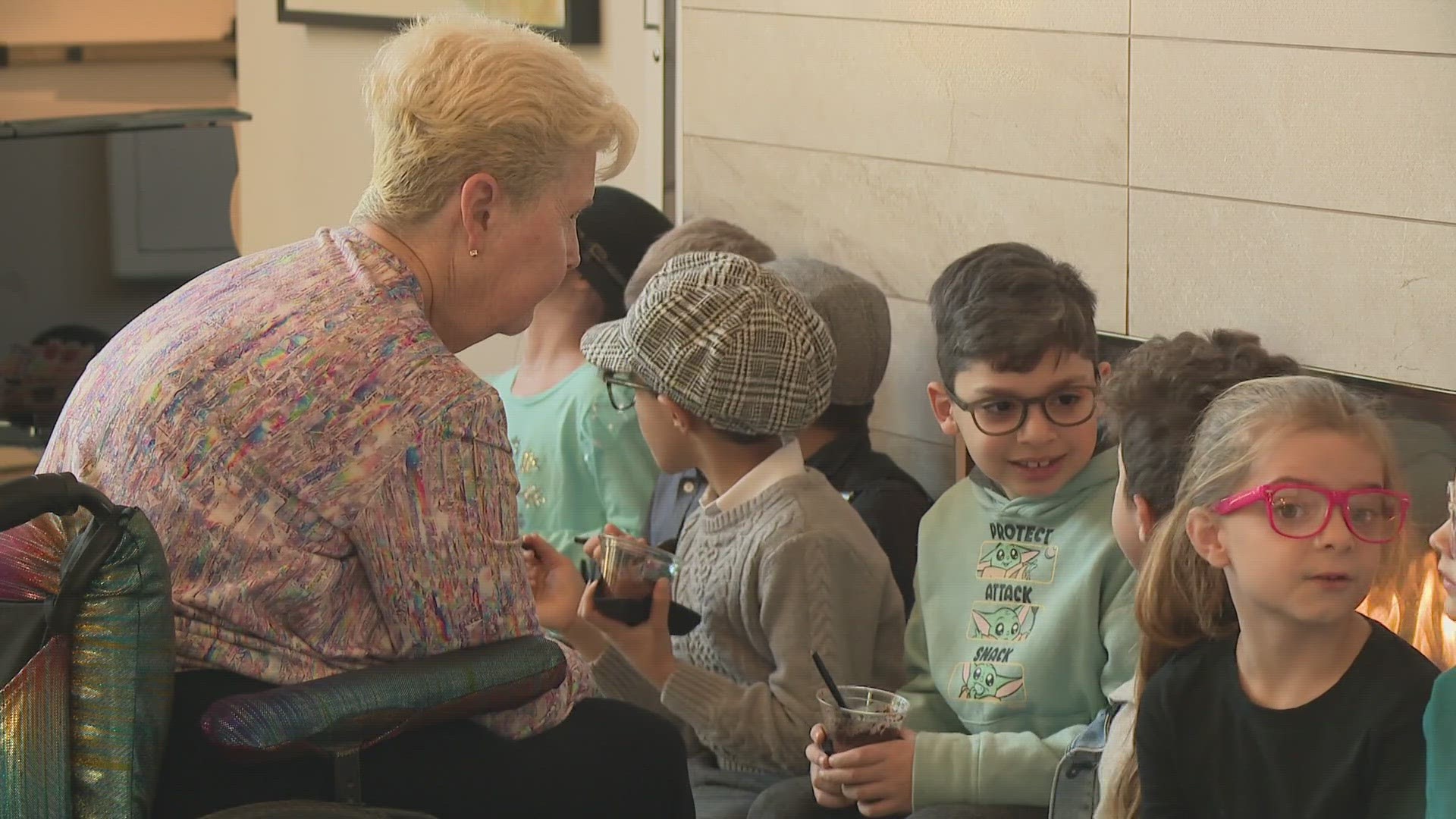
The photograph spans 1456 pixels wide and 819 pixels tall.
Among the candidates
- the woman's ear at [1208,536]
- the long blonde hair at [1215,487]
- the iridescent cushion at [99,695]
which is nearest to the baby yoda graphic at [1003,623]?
the long blonde hair at [1215,487]

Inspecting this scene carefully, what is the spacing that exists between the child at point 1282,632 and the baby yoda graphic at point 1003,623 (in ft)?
1.24

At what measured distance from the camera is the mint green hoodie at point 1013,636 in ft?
6.68

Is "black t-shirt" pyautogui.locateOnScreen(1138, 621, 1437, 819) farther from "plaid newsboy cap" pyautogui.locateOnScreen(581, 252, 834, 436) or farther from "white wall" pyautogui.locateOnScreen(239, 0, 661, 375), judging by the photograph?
"white wall" pyautogui.locateOnScreen(239, 0, 661, 375)

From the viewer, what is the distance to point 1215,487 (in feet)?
5.57

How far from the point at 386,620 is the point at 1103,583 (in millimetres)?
865

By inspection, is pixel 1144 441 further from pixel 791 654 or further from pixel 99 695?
pixel 99 695

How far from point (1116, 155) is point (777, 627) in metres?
0.91

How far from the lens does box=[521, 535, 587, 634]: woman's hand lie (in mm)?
2301

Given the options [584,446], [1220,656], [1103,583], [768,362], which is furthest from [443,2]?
[1220,656]

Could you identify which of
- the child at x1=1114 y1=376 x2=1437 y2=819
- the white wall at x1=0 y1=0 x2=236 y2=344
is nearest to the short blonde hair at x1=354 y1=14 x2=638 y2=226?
the child at x1=1114 y1=376 x2=1437 y2=819

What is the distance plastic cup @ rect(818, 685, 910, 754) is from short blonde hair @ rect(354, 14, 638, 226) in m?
0.69

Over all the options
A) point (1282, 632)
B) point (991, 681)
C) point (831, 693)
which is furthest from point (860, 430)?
point (1282, 632)

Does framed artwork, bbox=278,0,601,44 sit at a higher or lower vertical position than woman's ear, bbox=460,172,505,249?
higher

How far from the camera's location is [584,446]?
289cm
